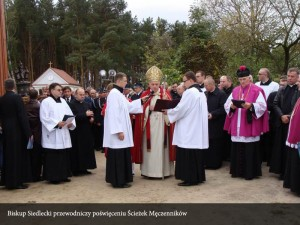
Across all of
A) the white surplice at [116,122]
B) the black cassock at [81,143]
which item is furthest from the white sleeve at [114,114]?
the black cassock at [81,143]

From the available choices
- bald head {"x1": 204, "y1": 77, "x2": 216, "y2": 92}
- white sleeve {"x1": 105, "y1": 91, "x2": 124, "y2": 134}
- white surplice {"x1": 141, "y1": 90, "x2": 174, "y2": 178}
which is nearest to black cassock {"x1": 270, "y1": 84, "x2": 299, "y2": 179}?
Result: bald head {"x1": 204, "y1": 77, "x2": 216, "y2": 92}

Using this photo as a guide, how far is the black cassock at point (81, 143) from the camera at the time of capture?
7.58 metres

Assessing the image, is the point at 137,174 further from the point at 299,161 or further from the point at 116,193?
the point at 299,161

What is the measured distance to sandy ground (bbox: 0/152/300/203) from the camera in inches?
225

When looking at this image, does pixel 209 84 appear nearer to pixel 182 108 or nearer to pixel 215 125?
pixel 215 125

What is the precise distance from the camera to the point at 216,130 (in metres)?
8.16

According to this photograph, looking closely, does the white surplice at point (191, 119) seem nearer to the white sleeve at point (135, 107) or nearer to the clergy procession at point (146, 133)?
the clergy procession at point (146, 133)

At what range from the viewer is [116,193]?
20.2 ft

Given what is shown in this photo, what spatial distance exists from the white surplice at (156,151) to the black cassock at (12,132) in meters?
2.25

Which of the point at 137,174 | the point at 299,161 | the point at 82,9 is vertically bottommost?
the point at 137,174

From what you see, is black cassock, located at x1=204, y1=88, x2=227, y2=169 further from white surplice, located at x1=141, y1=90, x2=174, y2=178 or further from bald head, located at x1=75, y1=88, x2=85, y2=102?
bald head, located at x1=75, y1=88, x2=85, y2=102

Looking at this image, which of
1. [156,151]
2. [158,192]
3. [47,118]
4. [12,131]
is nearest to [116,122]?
[156,151]
